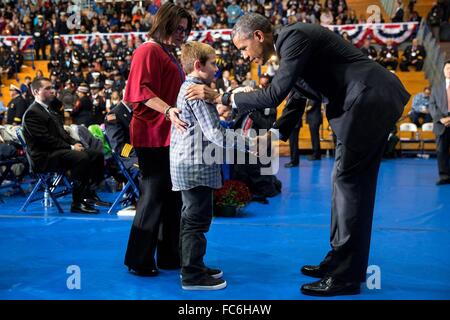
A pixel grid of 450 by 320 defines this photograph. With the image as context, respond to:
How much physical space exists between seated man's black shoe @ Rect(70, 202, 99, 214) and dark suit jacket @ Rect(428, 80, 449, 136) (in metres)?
5.02

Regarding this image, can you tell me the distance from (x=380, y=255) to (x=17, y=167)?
5914 mm

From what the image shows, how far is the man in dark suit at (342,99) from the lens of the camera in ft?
10.2

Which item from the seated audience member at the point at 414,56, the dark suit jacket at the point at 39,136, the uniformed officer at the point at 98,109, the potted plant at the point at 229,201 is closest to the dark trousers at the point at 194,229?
the potted plant at the point at 229,201

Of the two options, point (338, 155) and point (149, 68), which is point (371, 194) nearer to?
point (338, 155)

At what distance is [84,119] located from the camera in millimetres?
12469

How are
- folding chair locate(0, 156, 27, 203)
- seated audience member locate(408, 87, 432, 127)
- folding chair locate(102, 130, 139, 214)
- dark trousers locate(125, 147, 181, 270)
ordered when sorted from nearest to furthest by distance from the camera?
→ dark trousers locate(125, 147, 181, 270) < folding chair locate(102, 130, 139, 214) < folding chair locate(0, 156, 27, 203) < seated audience member locate(408, 87, 432, 127)

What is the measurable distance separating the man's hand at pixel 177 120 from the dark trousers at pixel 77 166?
127 inches

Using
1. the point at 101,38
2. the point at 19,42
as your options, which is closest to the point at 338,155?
the point at 101,38

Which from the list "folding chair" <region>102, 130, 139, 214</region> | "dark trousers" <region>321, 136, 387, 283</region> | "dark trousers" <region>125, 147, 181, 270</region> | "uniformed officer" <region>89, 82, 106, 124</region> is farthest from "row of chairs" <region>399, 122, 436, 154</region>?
"dark trousers" <region>125, 147, 181, 270</region>

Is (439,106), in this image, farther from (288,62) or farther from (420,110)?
(288,62)

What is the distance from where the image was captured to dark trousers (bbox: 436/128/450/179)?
8062 millimetres

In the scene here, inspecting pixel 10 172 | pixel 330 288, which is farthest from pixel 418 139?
pixel 330 288

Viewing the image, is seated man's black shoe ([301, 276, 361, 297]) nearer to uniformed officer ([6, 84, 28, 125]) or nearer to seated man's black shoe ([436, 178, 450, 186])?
seated man's black shoe ([436, 178, 450, 186])

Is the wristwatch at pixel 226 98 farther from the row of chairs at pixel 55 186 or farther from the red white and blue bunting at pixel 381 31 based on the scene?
the red white and blue bunting at pixel 381 31
